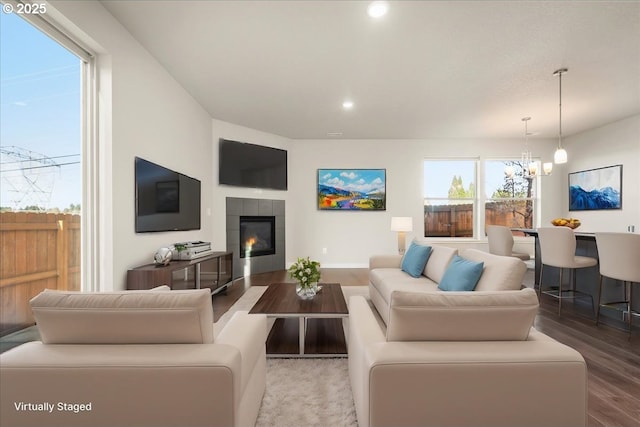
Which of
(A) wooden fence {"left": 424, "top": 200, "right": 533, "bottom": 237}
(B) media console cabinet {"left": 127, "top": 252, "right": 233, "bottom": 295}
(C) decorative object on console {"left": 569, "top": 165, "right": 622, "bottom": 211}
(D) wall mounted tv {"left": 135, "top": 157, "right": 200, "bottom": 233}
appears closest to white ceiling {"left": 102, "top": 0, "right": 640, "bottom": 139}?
(C) decorative object on console {"left": 569, "top": 165, "right": 622, "bottom": 211}

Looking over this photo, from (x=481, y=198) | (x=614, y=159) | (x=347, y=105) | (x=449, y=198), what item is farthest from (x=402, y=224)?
(x=614, y=159)

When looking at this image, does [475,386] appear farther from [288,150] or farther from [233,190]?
[288,150]

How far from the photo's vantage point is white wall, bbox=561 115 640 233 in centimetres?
507

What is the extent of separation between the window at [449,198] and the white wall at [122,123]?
5.22m

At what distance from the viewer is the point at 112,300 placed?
3.87ft

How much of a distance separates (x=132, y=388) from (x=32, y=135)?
6.80ft

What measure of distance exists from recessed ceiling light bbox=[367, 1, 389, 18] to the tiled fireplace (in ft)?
13.1

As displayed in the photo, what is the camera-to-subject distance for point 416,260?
3525mm

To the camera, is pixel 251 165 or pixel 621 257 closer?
pixel 621 257

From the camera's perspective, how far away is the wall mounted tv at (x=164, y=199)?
3141mm

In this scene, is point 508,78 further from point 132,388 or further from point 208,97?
point 132,388

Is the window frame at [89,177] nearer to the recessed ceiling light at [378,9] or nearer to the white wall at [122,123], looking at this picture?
the white wall at [122,123]

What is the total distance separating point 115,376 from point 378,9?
2854 mm

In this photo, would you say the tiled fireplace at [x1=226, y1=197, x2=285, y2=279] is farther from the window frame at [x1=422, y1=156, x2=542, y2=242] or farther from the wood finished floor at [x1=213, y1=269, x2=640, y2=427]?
the window frame at [x1=422, y1=156, x2=542, y2=242]
